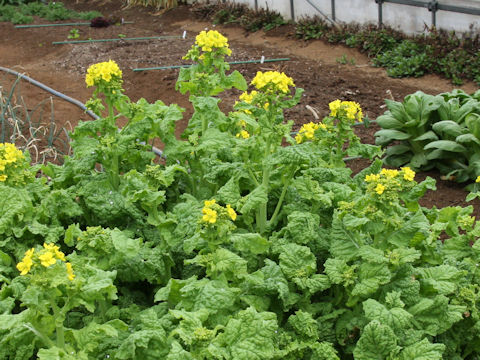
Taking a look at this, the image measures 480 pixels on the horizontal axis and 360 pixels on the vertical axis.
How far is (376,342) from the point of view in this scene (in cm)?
238

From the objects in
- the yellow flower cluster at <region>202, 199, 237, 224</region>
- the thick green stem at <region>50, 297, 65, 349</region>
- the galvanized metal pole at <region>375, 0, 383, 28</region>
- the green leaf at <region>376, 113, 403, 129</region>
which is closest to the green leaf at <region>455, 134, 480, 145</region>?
the green leaf at <region>376, 113, 403, 129</region>

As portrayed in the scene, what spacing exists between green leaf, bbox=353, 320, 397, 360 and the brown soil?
112 inches

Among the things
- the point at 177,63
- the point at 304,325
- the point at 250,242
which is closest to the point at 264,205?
the point at 250,242

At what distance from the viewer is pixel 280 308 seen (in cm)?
276

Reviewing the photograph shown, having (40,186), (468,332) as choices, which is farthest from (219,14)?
(468,332)

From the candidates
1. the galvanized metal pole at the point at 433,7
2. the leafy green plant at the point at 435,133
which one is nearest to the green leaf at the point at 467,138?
the leafy green plant at the point at 435,133

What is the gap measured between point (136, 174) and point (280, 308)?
94 centimetres

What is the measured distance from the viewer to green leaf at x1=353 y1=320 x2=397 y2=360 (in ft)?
7.78

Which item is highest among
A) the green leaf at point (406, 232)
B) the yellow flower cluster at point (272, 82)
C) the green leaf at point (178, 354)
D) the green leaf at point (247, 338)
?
the yellow flower cluster at point (272, 82)

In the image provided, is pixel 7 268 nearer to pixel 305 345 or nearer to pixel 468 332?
pixel 305 345

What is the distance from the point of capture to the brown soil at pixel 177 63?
7.29 m

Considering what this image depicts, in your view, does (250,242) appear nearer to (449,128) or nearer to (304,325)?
(304,325)

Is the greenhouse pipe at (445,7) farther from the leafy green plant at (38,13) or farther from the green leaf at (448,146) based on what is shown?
the leafy green plant at (38,13)

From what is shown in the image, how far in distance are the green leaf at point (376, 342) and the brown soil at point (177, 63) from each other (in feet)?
9.33
